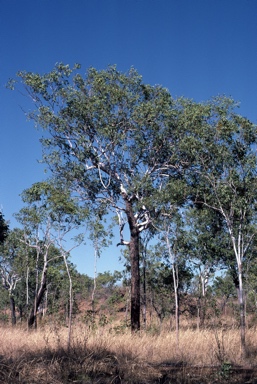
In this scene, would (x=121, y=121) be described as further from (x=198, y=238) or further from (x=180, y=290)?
(x=180, y=290)

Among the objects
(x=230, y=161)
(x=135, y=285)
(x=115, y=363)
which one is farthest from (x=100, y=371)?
(x=135, y=285)

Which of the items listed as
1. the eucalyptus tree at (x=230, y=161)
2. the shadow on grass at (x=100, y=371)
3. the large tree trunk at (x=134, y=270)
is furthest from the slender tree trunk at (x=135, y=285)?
the shadow on grass at (x=100, y=371)

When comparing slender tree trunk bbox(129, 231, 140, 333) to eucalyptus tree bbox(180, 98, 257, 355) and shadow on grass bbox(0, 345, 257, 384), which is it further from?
shadow on grass bbox(0, 345, 257, 384)

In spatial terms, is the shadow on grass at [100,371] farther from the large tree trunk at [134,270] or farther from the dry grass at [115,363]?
the large tree trunk at [134,270]

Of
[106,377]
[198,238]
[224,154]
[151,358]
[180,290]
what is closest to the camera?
[106,377]

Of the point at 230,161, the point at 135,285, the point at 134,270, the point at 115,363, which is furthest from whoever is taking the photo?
the point at 134,270

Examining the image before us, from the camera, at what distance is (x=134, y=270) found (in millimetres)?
18328

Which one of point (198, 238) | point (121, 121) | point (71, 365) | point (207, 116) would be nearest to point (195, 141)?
point (207, 116)

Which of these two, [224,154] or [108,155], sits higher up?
A: [108,155]

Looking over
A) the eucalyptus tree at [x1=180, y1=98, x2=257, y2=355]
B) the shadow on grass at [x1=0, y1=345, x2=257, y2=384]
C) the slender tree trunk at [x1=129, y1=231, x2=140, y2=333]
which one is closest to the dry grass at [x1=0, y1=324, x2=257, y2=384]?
the shadow on grass at [x1=0, y1=345, x2=257, y2=384]

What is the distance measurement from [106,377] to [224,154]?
7461 millimetres

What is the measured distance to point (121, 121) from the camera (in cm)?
1905

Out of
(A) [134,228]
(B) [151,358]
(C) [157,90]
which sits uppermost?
(C) [157,90]

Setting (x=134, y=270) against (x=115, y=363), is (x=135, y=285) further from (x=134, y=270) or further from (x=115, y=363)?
(x=115, y=363)
